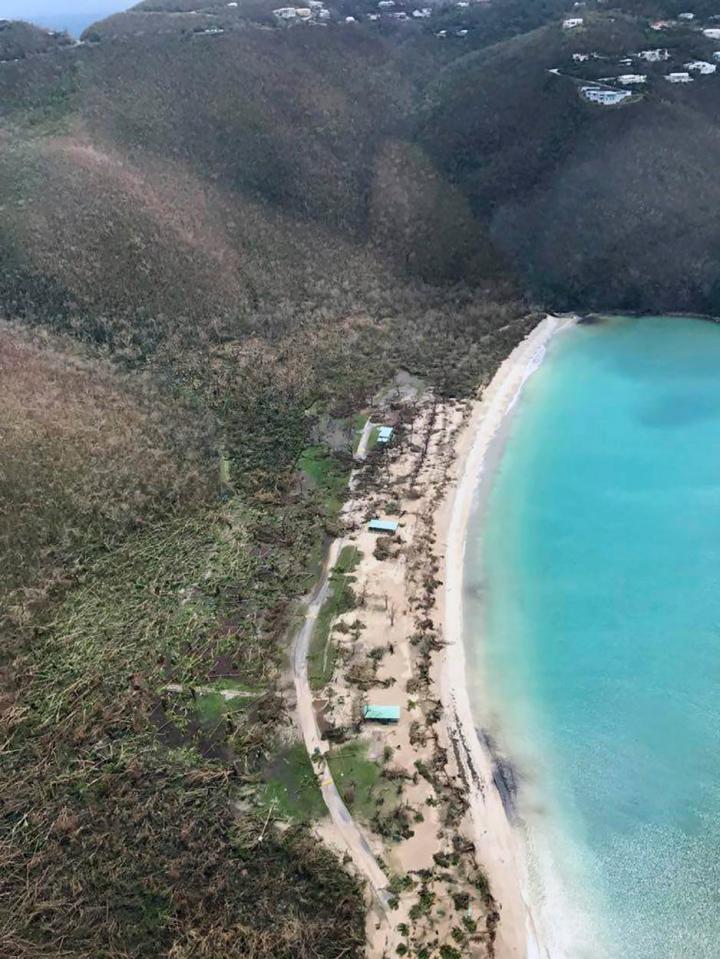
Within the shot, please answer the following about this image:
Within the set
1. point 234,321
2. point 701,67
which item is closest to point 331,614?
point 234,321

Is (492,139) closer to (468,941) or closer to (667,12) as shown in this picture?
(667,12)

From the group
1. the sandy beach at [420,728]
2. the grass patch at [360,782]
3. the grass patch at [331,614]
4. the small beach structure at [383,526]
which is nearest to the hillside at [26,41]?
the sandy beach at [420,728]

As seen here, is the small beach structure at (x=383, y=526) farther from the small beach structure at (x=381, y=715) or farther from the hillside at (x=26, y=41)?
the hillside at (x=26, y=41)

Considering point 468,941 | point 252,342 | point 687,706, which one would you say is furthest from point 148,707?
point 252,342

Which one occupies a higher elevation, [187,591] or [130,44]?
[130,44]

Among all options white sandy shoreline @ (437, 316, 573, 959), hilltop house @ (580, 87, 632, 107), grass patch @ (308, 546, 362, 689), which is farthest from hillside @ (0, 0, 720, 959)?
grass patch @ (308, 546, 362, 689)
